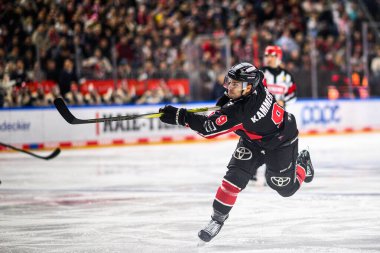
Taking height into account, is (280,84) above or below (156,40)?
below

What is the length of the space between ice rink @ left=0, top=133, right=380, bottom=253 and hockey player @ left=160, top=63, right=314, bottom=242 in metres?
0.38

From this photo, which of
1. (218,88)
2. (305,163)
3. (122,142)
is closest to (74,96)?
(122,142)

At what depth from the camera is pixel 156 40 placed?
1895 centimetres

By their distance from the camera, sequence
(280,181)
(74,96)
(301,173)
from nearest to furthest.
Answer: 1. (280,181)
2. (301,173)
3. (74,96)

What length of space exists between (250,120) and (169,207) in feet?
8.43

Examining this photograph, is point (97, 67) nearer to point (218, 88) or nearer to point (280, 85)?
point (218, 88)

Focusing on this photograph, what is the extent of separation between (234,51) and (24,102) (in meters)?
5.43

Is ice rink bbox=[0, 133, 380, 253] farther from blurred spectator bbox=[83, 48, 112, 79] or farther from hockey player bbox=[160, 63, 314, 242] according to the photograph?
blurred spectator bbox=[83, 48, 112, 79]

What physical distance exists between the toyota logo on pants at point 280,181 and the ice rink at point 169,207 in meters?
0.40

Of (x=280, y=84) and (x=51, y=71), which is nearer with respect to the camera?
(x=280, y=84)

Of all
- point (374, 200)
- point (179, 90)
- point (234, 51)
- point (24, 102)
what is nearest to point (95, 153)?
point (24, 102)

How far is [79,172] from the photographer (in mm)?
12469

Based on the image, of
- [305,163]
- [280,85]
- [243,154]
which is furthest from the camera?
[280,85]

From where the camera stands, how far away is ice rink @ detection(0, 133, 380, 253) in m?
6.35
